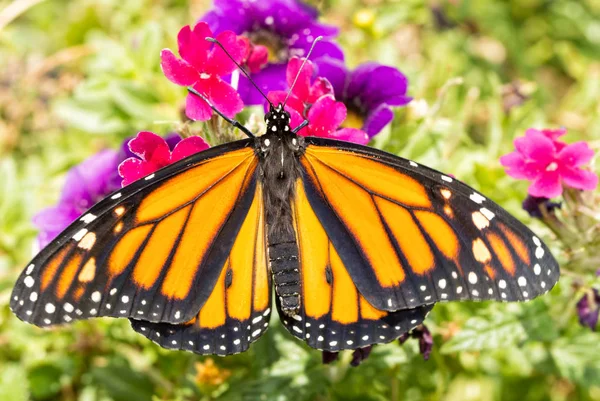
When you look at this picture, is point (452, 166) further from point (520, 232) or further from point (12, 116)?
point (12, 116)

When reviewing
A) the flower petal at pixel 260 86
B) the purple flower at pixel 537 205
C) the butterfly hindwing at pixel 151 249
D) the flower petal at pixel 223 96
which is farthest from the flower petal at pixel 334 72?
the purple flower at pixel 537 205

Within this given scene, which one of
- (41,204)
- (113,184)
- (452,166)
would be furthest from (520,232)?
(41,204)

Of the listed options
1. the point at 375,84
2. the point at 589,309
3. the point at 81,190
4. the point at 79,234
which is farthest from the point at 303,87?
the point at 589,309

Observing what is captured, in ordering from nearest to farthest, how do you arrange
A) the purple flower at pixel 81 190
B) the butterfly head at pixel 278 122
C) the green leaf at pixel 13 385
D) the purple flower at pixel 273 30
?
1. the butterfly head at pixel 278 122
2. the purple flower at pixel 273 30
3. the purple flower at pixel 81 190
4. the green leaf at pixel 13 385

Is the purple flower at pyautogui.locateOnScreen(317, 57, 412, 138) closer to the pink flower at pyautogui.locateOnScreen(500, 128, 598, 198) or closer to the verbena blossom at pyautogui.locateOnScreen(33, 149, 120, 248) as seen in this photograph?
the pink flower at pyautogui.locateOnScreen(500, 128, 598, 198)

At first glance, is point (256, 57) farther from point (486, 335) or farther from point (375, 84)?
point (486, 335)

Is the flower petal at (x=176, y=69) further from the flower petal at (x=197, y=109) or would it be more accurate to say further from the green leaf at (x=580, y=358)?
the green leaf at (x=580, y=358)
